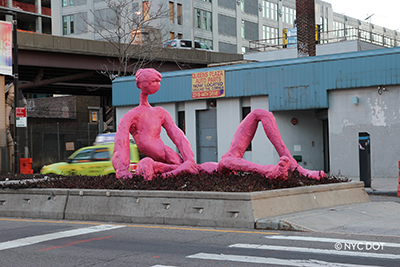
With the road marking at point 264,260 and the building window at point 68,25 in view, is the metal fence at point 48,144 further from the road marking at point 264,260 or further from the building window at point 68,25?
the building window at point 68,25

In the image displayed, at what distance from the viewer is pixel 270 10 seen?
84875mm

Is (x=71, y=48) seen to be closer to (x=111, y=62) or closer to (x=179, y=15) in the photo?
(x=111, y=62)

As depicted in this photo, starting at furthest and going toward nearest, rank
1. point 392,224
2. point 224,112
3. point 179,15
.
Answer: point 179,15, point 224,112, point 392,224

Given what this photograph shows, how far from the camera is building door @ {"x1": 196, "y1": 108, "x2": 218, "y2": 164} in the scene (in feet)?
98.4

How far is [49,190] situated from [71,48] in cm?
2798

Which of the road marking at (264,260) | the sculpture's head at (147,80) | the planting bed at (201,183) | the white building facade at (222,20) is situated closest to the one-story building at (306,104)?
the planting bed at (201,183)

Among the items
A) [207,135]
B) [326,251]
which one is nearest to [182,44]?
[207,135]

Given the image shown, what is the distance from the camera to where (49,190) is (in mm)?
12062

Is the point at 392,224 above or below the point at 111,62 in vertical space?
below

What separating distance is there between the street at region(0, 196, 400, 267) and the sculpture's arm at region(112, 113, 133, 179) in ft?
7.09

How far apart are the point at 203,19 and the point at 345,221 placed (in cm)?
6426

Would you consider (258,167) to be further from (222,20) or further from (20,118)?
(222,20)

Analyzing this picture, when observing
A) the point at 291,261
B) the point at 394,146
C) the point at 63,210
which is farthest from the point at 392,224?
the point at 394,146

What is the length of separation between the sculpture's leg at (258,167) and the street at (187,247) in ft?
5.71
